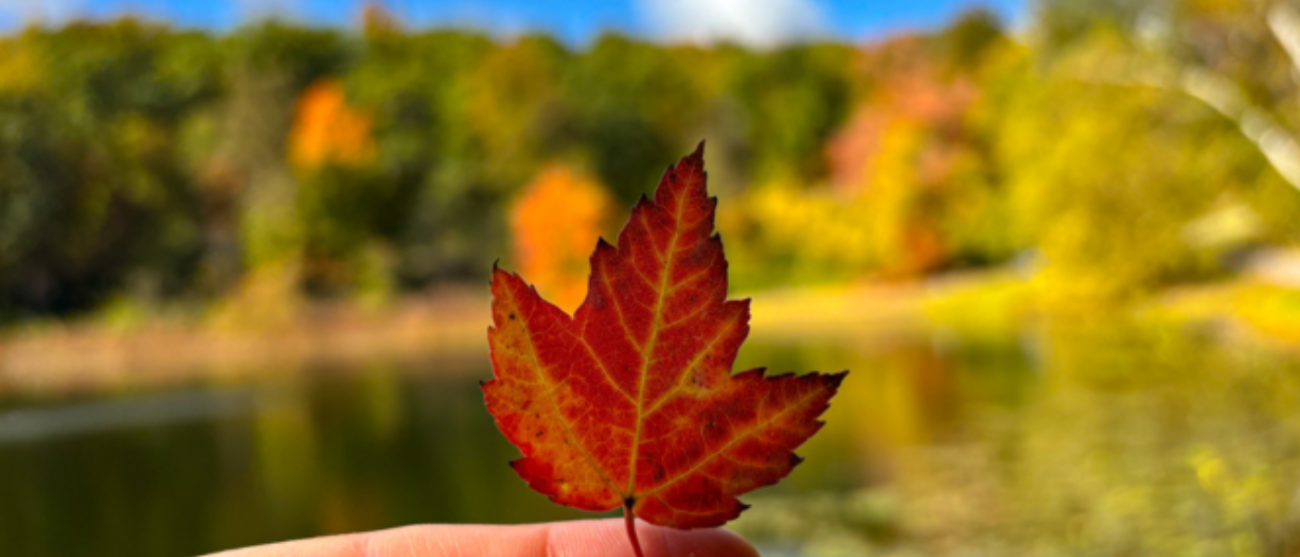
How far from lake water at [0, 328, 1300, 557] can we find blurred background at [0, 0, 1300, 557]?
0.05 m

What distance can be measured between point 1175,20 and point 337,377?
39.2 feet

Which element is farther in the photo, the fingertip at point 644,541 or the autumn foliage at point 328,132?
the autumn foliage at point 328,132

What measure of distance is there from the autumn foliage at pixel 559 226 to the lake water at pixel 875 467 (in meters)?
8.24

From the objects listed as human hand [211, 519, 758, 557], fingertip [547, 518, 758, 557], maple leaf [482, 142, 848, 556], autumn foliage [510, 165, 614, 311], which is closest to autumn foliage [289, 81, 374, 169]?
autumn foliage [510, 165, 614, 311]

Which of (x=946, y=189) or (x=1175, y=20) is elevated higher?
(x=946, y=189)

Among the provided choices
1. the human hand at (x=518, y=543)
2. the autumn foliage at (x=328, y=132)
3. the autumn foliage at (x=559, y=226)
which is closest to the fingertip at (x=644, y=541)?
the human hand at (x=518, y=543)

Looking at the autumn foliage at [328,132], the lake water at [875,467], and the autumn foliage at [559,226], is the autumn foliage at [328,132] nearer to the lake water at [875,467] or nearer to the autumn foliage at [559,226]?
the autumn foliage at [559,226]

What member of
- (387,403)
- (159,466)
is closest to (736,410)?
(159,466)

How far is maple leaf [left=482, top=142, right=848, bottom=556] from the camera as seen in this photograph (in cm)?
57

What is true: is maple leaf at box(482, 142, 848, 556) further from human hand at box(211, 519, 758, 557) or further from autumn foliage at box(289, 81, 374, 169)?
autumn foliage at box(289, 81, 374, 169)

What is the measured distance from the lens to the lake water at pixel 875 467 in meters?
5.53

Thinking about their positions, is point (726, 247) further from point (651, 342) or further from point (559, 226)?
Result: point (651, 342)

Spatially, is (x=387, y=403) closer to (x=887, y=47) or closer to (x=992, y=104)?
(x=992, y=104)

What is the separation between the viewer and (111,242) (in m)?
24.7
